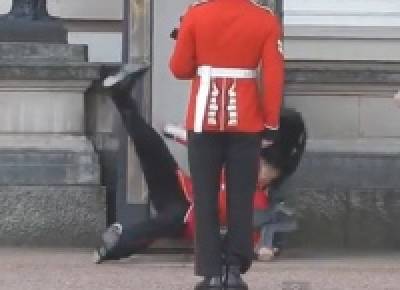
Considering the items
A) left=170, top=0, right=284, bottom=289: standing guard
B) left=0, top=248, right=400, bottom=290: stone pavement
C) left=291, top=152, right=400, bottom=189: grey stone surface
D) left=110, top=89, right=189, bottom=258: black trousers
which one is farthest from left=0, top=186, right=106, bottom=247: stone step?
left=170, top=0, right=284, bottom=289: standing guard

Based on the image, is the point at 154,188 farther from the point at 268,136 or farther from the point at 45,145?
the point at 268,136

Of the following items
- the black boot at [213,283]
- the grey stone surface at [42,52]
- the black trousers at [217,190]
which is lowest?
the black boot at [213,283]

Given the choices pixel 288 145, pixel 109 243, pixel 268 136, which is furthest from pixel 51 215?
pixel 268 136

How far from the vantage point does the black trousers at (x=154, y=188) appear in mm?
8148

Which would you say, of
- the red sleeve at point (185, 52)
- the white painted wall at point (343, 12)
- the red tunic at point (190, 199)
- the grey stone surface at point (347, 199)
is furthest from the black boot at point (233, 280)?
the white painted wall at point (343, 12)

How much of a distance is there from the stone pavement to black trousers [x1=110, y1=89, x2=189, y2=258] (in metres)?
0.16

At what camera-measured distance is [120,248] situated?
813 cm

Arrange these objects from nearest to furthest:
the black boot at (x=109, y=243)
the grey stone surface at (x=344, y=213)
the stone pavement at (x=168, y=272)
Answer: the stone pavement at (x=168, y=272) < the black boot at (x=109, y=243) < the grey stone surface at (x=344, y=213)

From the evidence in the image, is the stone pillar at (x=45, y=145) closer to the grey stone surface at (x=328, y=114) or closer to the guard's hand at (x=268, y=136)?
the grey stone surface at (x=328, y=114)

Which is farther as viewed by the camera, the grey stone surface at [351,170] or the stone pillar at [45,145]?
the grey stone surface at [351,170]

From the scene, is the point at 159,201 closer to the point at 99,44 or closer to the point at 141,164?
the point at 141,164

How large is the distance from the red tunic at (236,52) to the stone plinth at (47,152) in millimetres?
2615

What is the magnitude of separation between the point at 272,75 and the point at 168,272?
185 cm

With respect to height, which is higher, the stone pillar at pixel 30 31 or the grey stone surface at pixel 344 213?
the stone pillar at pixel 30 31
